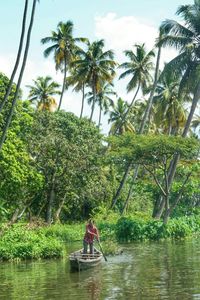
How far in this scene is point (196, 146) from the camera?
3378 cm

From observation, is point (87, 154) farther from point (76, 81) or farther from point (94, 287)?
point (94, 287)

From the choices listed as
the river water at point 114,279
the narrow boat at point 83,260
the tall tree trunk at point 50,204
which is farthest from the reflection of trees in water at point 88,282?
the tall tree trunk at point 50,204

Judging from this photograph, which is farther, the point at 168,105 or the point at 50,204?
the point at 168,105

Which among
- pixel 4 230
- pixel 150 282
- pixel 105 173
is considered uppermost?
pixel 105 173

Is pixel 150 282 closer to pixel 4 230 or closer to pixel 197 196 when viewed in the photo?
pixel 4 230

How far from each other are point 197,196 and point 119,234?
3933 cm

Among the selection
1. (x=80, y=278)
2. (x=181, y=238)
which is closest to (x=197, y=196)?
(x=181, y=238)

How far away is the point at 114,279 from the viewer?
17609mm

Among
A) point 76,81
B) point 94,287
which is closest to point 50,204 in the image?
point 76,81

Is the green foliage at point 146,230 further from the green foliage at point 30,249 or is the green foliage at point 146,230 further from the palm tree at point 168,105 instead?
the palm tree at point 168,105

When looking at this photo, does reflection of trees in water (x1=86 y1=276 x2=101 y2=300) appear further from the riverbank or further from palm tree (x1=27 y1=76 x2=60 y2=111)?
palm tree (x1=27 y1=76 x2=60 y2=111)

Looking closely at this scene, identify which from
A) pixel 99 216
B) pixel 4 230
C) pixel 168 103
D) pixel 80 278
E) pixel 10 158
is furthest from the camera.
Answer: pixel 168 103

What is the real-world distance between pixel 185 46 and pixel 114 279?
21.2m

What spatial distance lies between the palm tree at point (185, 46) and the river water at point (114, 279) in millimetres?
12673
